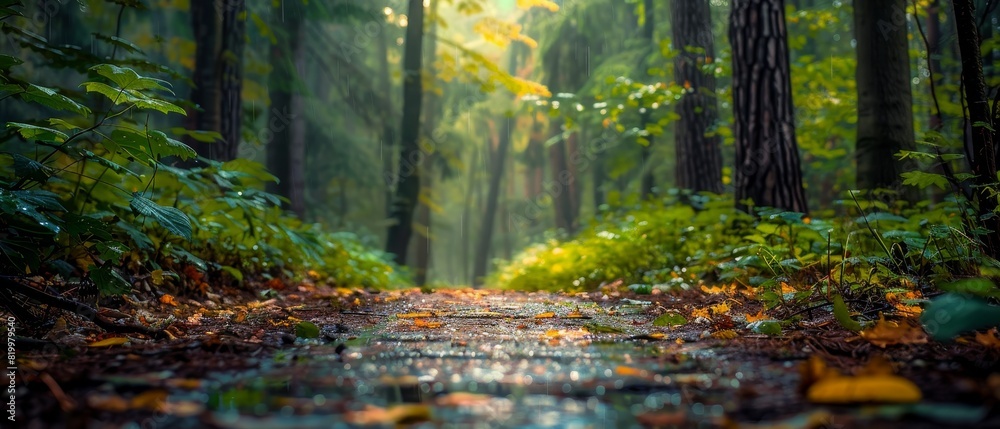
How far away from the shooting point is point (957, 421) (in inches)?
42.9

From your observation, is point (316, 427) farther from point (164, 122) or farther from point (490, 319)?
point (164, 122)

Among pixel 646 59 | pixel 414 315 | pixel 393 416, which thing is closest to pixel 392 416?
pixel 393 416

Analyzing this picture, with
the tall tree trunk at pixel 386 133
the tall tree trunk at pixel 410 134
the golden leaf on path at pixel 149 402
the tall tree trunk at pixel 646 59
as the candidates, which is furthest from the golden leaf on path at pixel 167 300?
the tall tree trunk at pixel 386 133

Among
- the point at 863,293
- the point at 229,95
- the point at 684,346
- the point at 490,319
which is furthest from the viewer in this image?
the point at 229,95

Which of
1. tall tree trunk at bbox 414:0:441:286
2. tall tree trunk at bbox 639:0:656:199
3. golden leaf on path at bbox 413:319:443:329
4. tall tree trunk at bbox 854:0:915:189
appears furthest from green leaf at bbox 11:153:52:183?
tall tree trunk at bbox 639:0:656:199

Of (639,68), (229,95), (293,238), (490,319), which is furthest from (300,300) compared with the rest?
(639,68)

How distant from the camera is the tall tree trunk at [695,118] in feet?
Result: 30.4

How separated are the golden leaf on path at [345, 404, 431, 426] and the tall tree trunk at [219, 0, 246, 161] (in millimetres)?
6294

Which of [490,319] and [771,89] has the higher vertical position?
[771,89]

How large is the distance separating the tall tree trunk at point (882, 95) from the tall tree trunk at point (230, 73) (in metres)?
6.56

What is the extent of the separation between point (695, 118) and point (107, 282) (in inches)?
320

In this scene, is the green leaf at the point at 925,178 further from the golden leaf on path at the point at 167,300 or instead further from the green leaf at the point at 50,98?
the golden leaf on path at the point at 167,300

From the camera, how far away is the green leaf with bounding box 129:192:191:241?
2701mm

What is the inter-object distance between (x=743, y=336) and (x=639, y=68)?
12.8 metres
